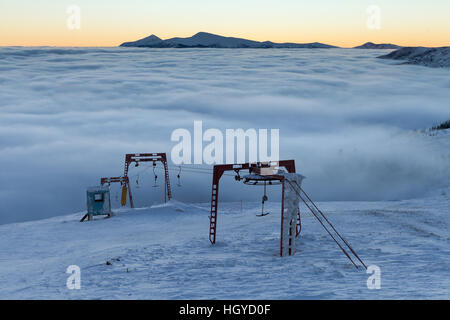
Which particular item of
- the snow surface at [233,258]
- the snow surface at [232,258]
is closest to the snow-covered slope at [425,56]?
the snow surface at [232,258]

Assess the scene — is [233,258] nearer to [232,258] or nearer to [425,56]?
[232,258]

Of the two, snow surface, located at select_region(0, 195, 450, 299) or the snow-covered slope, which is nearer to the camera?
snow surface, located at select_region(0, 195, 450, 299)

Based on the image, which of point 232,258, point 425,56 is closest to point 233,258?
point 232,258

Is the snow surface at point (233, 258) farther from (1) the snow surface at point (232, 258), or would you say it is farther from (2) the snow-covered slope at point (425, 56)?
(2) the snow-covered slope at point (425, 56)

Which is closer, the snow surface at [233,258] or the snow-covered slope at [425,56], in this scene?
the snow surface at [233,258]

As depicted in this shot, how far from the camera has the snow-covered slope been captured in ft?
370

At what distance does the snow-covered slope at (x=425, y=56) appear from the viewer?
113 metres

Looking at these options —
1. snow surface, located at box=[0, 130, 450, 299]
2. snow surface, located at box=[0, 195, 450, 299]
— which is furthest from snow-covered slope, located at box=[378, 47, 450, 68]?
snow surface, located at box=[0, 195, 450, 299]

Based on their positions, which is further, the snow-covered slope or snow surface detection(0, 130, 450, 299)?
the snow-covered slope

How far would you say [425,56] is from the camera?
12106 cm

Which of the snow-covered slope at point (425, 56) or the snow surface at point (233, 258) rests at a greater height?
the snow-covered slope at point (425, 56)

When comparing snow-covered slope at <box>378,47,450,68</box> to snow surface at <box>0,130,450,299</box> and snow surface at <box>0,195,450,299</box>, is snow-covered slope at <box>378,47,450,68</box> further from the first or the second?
snow surface at <box>0,195,450,299</box>

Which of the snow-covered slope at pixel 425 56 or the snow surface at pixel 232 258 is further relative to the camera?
the snow-covered slope at pixel 425 56

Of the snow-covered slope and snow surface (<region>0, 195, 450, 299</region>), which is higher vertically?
the snow-covered slope
